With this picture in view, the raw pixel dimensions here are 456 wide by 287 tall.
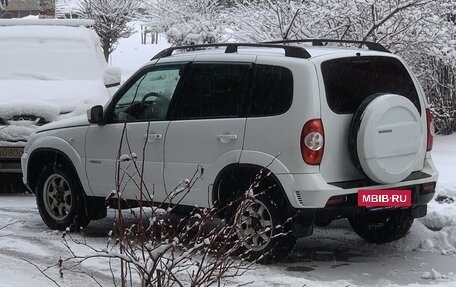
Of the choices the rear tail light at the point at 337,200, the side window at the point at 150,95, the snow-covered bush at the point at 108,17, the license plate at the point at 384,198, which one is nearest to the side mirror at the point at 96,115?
the side window at the point at 150,95

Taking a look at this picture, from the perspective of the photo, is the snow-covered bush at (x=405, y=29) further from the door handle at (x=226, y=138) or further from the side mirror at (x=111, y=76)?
the door handle at (x=226, y=138)

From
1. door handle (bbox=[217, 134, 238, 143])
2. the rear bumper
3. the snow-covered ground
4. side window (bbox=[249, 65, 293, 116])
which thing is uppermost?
side window (bbox=[249, 65, 293, 116])

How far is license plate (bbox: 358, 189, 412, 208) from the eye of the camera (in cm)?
670

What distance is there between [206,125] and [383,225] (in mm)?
2008

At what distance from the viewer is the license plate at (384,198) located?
22.0 ft

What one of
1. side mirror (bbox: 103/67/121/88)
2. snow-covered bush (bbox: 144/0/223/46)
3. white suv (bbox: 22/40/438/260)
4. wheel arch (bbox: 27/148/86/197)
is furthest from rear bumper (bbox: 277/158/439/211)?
snow-covered bush (bbox: 144/0/223/46)

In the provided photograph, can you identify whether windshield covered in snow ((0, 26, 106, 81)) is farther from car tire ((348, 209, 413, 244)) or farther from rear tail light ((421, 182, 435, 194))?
rear tail light ((421, 182, 435, 194))

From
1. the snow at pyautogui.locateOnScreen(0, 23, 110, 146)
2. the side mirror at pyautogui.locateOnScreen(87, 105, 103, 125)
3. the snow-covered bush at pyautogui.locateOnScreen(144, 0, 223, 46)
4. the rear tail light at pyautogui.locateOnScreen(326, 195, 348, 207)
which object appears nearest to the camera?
the rear tail light at pyautogui.locateOnScreen(326, 195, 348, 207)

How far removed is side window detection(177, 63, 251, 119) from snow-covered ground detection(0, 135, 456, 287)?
4.45 feet

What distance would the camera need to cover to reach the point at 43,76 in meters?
11.6

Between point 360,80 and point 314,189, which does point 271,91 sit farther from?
point 314,189

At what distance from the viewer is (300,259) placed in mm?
7238

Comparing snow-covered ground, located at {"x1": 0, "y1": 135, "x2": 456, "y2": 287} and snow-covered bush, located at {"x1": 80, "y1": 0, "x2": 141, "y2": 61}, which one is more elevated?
snow-covered bush, located at {"x1": 80, "y1": 0, "x2": 141, "y2": 61}

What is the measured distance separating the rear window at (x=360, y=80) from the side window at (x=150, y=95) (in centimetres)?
146
